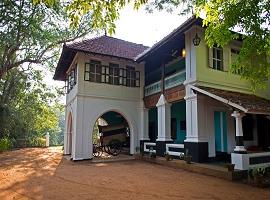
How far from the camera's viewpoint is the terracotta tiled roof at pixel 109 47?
14250mm

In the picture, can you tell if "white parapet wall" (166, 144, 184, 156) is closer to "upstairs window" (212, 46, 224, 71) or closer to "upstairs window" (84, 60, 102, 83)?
"upstairs window" (212, 46, 224, 71)

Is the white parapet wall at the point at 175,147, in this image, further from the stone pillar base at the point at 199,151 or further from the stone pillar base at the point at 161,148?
the stone pillar base at the point at 199,151

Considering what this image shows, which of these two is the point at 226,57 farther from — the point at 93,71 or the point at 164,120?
the point at 93,71

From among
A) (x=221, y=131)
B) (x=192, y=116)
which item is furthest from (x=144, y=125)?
(x=192, y=116)

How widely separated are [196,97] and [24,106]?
21.6 metres

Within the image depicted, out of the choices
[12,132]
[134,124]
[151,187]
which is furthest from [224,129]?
[12,132]

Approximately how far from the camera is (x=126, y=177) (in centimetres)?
894

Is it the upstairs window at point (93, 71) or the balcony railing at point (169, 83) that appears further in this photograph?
the upstairs window at point (93, 71)

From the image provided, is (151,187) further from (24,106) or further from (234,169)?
(24,106)

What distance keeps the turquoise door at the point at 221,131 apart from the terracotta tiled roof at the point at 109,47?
5994 mm

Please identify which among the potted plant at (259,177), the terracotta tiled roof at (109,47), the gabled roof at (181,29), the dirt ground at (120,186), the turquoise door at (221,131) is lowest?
the dirt ground at (120,186)

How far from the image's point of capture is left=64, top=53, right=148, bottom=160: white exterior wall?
13.9m

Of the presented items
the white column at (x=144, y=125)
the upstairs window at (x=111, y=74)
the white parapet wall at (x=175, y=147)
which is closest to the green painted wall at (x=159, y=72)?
the upstairs window at (x=111, y=74)

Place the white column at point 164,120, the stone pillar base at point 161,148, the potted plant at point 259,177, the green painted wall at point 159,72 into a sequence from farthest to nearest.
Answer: the green painted wall at point 159,72, the white column at point 164,120, the stone pillar base at point 161,148, the potted plant at point 259,177
